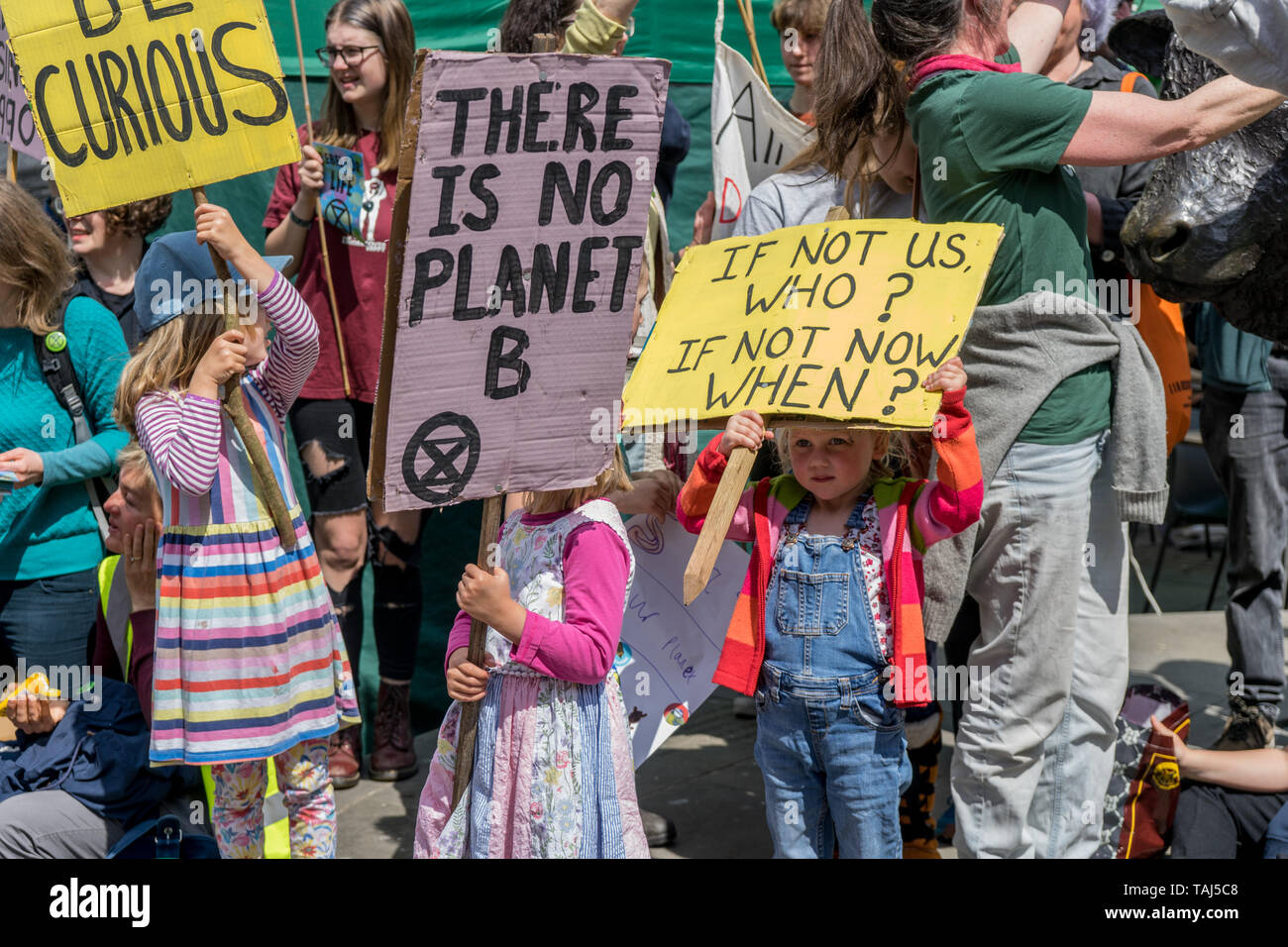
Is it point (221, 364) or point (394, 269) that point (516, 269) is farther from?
point (221, 364)

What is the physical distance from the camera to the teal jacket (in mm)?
4195

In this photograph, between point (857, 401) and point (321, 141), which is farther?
point (321, 141)

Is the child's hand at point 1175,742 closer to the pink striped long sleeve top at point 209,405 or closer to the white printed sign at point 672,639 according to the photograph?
the white printed sign at point 672,639

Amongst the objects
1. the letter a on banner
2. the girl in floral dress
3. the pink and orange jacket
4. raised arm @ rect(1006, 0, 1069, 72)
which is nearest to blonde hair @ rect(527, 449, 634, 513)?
the girl in floral dress

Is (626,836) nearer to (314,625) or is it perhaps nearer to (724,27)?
(314,625)

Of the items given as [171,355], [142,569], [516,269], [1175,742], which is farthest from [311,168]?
[1175,742]

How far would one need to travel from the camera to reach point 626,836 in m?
3.28

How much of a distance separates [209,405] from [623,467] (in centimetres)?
106

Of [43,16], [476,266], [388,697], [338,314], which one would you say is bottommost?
[388,697]

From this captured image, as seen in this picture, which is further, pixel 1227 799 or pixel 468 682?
pixel 1227 799

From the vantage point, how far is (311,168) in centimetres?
474

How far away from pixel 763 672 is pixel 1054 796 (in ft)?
2.71

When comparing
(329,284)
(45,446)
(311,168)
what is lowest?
(45,446)
